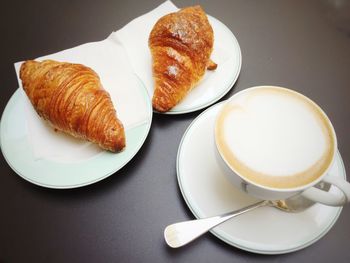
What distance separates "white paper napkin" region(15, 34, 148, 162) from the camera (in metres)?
0.71

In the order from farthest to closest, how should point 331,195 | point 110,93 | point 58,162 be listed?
point 110,93
point 58,162
point 331,195

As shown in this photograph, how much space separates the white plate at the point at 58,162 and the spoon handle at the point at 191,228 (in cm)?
18

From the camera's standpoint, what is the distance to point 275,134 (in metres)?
0.54

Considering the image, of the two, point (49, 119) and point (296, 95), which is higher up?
point (296, 95)

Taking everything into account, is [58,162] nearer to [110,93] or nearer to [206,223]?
[110,93]

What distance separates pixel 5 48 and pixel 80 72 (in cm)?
40

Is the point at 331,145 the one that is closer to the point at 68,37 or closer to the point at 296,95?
the point at 296,95

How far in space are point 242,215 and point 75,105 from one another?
0.43m

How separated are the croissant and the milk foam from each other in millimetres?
262

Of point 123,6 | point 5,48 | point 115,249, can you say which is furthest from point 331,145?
point 5,48

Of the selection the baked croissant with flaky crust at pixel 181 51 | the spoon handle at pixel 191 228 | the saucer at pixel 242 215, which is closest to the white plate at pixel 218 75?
the baked croissant with flaky crust at pixel 181 51

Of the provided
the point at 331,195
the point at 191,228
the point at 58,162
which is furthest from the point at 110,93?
the point at 331,195

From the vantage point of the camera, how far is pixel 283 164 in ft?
1.67

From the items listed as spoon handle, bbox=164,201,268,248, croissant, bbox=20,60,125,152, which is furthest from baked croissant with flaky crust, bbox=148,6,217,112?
spoon handle, bbox=164,201,268,248
